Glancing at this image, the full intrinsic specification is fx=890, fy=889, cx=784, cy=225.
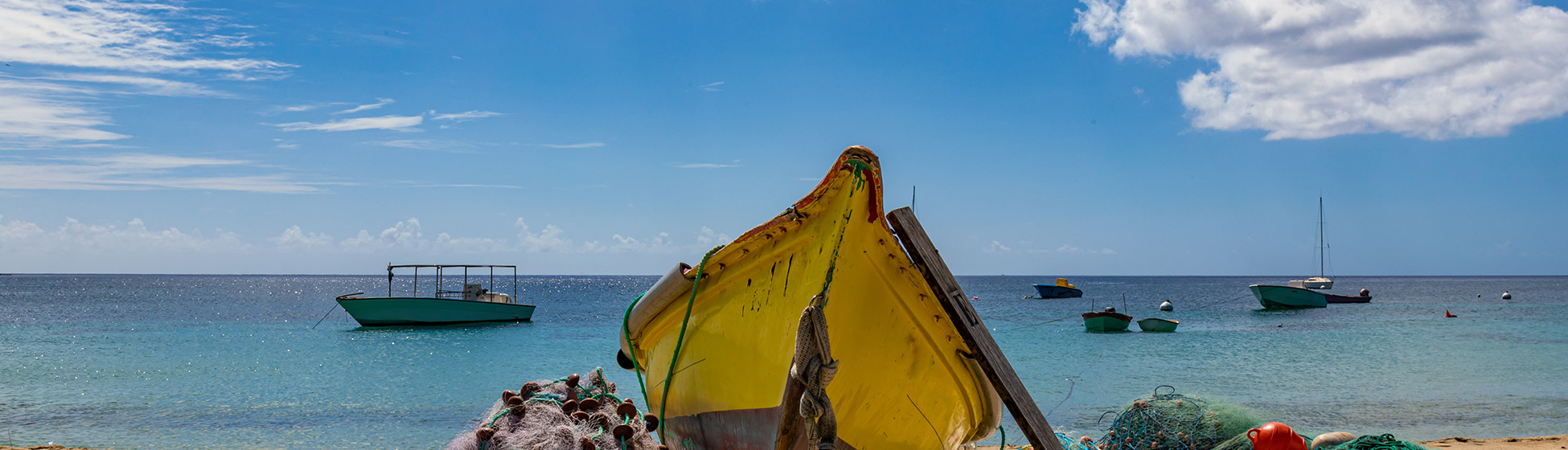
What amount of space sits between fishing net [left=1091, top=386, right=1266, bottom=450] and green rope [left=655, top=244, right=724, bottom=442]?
A: 12.1 ft

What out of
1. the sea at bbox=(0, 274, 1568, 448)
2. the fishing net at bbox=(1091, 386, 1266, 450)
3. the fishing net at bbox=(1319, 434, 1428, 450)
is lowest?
the sea at bbox=(0, 274, 1568, 448)

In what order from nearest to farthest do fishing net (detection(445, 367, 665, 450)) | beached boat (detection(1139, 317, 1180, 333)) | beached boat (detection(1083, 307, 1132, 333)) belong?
fishing net (detection(445, 367, 665, 450))
beached boat (detection(1083, 307, 1132, 333))
beached boat (detection(1139, 317, 1180, 333))

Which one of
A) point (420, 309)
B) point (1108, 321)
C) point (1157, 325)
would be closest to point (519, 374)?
point (420, 309)

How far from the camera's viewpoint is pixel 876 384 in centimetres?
454

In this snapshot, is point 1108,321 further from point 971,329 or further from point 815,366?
point 815,366

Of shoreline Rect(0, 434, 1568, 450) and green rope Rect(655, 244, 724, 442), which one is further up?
green rope Rect(655, 244, 724, 442)

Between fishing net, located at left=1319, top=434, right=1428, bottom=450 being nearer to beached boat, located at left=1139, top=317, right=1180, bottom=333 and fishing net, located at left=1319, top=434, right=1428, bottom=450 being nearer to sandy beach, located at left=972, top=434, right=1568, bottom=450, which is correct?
sandy beach, located at left=972, top=434, right=1568, bottom=450

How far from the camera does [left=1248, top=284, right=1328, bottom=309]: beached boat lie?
49.3 m

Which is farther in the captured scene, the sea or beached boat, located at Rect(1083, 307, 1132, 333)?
beached boat, located at Rect(1083, 307, 1132, 333)

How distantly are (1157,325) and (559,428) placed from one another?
30588 mm

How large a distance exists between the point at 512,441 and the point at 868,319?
7.21ft

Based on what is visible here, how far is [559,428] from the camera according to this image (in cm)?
513

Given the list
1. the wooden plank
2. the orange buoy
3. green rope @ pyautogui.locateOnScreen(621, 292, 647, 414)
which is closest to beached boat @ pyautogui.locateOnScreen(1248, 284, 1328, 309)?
the orange buoy

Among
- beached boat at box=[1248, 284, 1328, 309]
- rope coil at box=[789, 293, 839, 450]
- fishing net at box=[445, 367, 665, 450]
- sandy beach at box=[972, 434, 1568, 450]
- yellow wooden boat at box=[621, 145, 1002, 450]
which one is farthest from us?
beached boat at box=[1248, 284, 1328, 309]
